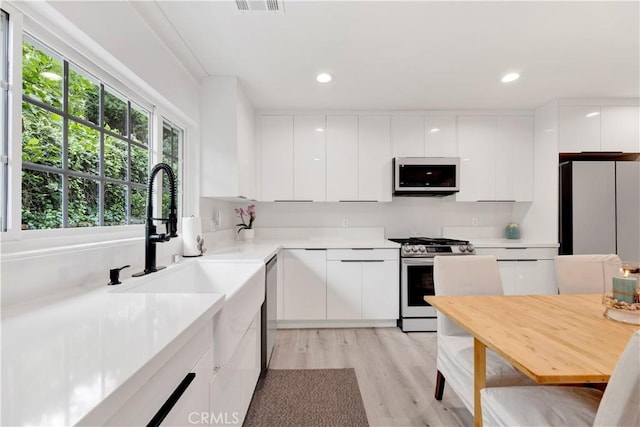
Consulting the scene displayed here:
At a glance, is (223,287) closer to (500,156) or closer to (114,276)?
(114,276)

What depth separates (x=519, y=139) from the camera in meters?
3.38

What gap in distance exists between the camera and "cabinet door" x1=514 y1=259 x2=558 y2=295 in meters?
3.06

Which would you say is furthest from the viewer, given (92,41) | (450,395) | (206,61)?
(206,61)

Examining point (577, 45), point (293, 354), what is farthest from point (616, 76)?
point (293, 354)

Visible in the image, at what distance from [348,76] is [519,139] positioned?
232cm

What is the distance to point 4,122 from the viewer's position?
3.41 feet

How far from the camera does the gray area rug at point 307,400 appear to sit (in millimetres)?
1672

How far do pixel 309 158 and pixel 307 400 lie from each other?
2382 millimetres

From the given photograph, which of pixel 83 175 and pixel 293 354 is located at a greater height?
pixel 83 175

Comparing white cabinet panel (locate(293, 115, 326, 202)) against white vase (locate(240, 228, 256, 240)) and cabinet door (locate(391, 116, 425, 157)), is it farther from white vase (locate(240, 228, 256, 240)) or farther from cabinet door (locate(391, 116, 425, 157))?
cabinet door (locate(391, 116, 425, 157))

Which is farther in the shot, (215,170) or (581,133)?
(581,133)

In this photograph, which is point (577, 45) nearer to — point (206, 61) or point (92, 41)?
point (206, 61)

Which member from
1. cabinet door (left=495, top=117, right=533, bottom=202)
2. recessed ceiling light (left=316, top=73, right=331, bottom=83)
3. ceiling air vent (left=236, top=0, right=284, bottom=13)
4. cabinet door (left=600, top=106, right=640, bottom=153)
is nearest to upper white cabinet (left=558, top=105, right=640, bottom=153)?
cabinet door (left=600, top=106, right=640, bottom=153)

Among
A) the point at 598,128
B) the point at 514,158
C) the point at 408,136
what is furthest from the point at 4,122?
the point at 598,128
